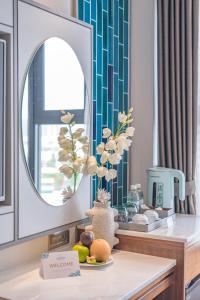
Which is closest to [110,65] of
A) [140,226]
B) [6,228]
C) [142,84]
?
[142,84]

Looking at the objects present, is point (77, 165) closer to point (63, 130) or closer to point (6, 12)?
point (63, 130)

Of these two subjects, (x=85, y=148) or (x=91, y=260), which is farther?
(x=85, y=148)

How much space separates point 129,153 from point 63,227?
92 centimetres

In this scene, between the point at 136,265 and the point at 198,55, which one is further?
the point at 198,55

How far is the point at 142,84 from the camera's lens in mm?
2756

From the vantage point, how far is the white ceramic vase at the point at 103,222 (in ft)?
6.42

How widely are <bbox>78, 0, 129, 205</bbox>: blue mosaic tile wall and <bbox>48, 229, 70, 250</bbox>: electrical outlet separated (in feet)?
1.12

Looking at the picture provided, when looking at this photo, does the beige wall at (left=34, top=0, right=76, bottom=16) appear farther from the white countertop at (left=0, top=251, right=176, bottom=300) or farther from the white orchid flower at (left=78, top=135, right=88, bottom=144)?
the white countertop at (left=0, top=251, right=176, bottom=300)

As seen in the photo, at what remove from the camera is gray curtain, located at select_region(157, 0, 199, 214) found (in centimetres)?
256

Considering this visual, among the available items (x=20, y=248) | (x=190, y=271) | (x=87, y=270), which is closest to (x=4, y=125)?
(x=20, y=248)

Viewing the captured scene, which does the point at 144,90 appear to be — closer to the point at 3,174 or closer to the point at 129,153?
the point at 129,153

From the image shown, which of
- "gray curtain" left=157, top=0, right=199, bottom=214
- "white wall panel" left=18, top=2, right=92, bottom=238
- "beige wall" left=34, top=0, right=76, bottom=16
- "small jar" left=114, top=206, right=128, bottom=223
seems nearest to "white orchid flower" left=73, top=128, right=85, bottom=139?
"white wall panel" left=18, top=2, right=92, bottom=238

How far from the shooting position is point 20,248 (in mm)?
1838

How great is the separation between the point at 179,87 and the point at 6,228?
1445 millimetres
